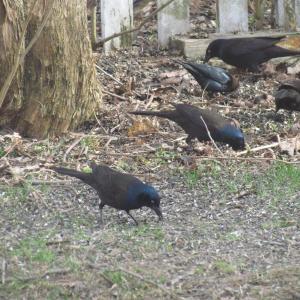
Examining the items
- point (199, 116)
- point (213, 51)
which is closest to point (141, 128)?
point (199, 116)

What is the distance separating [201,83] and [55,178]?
2811 mm

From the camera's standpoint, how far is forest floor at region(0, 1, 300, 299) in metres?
4.91

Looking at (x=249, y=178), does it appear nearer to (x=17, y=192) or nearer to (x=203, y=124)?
(x=203, y=124)

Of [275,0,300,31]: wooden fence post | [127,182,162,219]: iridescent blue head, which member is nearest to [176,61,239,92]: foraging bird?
[275,0,300,31]: wooden fence post

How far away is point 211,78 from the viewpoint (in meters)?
9.33

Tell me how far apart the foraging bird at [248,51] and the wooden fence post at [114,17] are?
902 mm

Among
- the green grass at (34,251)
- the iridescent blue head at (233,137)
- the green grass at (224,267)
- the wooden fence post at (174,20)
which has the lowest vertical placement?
the green grass at (224,267)

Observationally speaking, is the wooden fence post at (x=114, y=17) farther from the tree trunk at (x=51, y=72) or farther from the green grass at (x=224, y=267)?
the green grass at (x=224, y=267)

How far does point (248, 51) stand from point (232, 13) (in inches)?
23.6

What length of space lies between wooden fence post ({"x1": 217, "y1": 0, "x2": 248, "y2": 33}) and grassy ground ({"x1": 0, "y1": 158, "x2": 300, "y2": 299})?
3.28m

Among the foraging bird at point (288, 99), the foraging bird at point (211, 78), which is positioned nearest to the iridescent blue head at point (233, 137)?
the foraging bird at point (288, 99)

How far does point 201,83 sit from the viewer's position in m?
9.44

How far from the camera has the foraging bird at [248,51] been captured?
9.98 m

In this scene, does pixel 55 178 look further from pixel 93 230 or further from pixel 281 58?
pixel 281 58
